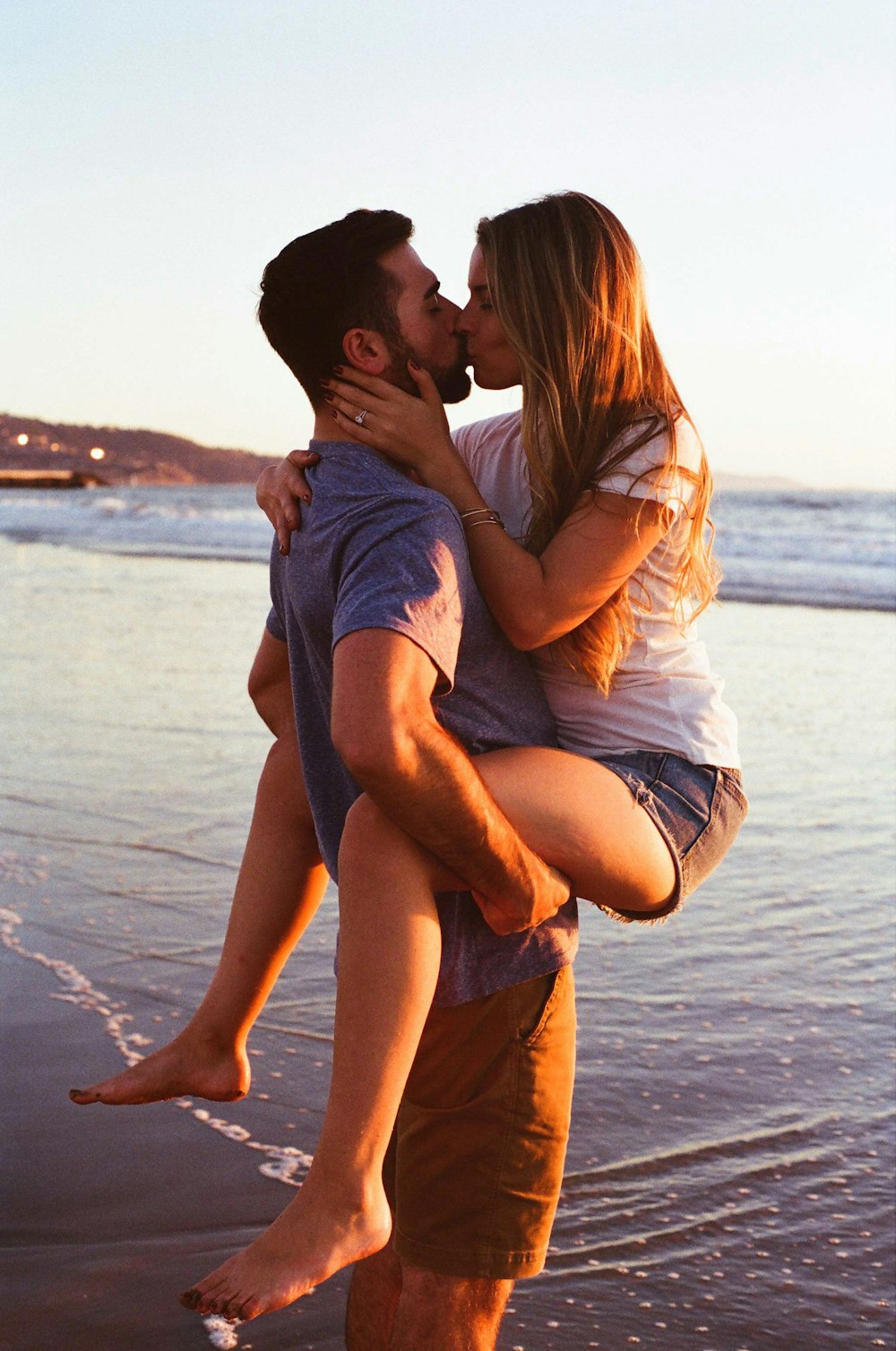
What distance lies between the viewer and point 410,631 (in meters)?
1.85

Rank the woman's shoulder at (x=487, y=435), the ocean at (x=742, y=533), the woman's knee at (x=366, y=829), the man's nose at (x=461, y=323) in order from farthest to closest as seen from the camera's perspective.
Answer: the ocean at (x=742, y=533) < the woman's shoulder at (x=487, y=435) < the man's nose at (x=461, y=323) < the woman's knee at (x=366, y=829)

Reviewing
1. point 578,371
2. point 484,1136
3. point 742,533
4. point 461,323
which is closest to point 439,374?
point 461,323

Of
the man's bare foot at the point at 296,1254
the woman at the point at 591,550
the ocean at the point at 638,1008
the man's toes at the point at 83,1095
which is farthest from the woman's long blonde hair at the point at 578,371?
the ocean at the point at 638,1008

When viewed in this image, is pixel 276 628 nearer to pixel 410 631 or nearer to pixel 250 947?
pixel 250 947

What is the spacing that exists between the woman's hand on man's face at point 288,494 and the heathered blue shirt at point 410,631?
0.02 m

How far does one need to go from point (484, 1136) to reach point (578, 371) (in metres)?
1.19

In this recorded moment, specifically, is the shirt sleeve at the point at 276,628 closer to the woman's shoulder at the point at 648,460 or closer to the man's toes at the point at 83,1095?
the woman's shoulder at the point at 648,460

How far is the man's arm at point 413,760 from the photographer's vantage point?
1.85m

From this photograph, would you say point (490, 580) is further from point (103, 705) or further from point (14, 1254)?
point (103, 705)

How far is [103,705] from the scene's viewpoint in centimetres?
780

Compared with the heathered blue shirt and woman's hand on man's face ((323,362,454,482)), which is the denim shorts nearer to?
the heathered blue shirt

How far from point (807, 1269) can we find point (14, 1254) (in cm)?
150

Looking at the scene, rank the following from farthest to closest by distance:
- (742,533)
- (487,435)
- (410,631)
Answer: (742,533) → (487,435) → (410,631)

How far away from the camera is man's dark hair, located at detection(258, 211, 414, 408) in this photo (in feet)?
7.11
